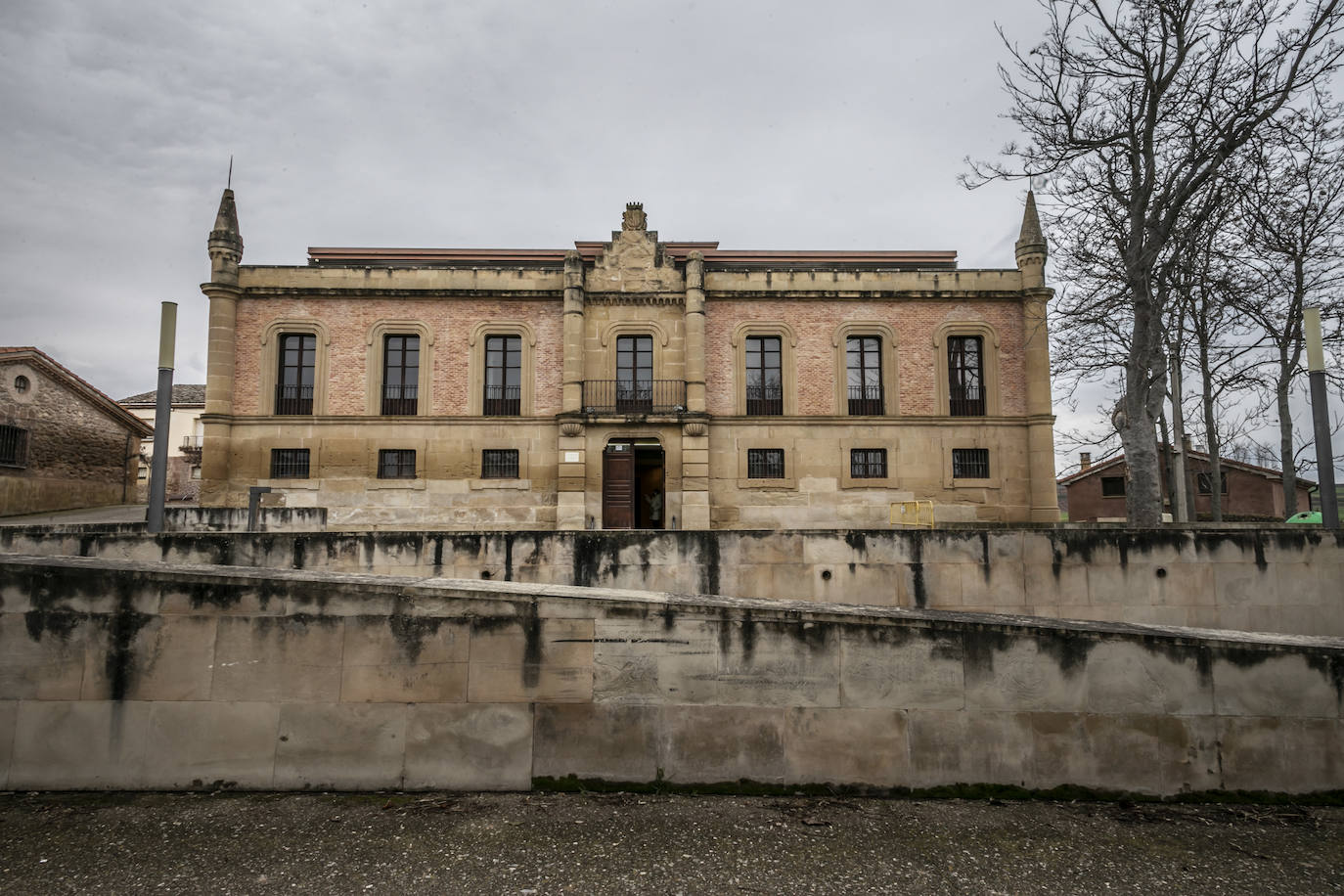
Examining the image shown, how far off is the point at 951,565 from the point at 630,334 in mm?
16442

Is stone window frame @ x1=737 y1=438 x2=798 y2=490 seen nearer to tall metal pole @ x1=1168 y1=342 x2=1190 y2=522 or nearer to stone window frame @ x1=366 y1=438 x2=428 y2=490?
stone window frame @ x1=366 y1=438 x2=428 y2=490

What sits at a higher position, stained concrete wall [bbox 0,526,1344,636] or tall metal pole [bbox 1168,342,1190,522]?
tall metal pole [bbox 1168,342,1190,522]

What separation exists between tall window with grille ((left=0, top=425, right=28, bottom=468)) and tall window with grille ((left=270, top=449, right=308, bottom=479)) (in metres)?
9.82

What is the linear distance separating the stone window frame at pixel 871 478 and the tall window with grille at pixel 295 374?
1880 cm

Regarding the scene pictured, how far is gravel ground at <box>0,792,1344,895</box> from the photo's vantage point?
12.6 feet

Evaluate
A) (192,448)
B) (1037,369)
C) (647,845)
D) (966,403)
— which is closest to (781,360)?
(966,403)

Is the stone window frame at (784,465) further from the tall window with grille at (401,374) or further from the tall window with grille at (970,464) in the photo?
the tall window with grille at (401,374)

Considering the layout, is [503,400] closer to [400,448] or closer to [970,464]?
[400,448]

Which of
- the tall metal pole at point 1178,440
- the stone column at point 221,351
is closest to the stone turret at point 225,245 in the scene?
the stone column at point 221,351

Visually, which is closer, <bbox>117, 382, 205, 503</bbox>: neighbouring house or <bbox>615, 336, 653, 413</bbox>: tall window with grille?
<bbox>615, 336, 653, 413</bbox>: tall window with grille

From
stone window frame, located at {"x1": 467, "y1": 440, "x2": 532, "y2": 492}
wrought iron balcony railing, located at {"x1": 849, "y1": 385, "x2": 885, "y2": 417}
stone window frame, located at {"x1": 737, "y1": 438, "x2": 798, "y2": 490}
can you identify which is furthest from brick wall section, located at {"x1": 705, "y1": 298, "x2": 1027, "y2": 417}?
stone window frame, located at {"x1": 467, "y1": 440, "x2": 532, "y2": 492}

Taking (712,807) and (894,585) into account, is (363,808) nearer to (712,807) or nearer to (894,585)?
(712,807)

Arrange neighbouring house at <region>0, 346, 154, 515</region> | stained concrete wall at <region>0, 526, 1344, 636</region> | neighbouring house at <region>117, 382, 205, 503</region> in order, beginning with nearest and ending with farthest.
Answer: stained concrete wall at <region>0, 526, 1344, 636</region> → neighbouring house at <region>0, 346, 154, 515</region> → neighbouring house at <region>117, 382, 205, 503</region>

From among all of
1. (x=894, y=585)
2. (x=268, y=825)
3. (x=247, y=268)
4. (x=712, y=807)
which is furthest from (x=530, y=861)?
(x=247, y=268)
